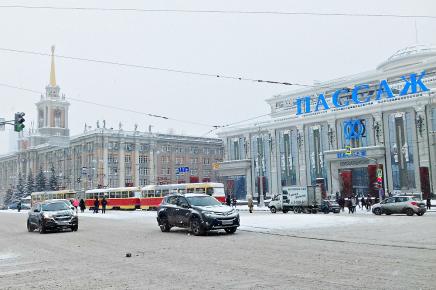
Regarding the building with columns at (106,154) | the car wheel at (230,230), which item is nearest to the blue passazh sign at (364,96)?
the building with columns at (106,154)

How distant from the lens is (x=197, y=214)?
19750 mm

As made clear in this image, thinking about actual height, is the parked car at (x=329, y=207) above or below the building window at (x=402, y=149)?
below

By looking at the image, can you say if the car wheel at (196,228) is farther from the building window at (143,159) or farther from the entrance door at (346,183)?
the building window at (143,159)

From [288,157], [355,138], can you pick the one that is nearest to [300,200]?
[355,138]

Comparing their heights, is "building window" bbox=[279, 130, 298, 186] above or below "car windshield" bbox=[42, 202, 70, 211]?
above

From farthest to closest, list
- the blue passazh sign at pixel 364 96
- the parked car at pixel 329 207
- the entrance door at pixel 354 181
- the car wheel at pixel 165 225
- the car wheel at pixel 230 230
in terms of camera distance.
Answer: the entrance door at pixel 354 181, the blue passazh sign at pixel 364 96, the parked car at pixel 329 207, the car wheel at pixel 165 225, the car wheel at pixel 230 230

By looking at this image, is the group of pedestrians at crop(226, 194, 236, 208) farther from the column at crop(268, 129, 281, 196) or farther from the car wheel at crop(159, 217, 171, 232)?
the car wheel at crop(159, 217, 171, 232)

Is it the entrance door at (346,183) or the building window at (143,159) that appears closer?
the entrance door at (346,183)

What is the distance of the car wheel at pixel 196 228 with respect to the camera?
19.4 meters

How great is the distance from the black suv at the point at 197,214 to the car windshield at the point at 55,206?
5.60 metres

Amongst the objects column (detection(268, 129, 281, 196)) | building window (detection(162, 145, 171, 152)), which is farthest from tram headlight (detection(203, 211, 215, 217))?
building window (detection(162, 145, 171, 152))

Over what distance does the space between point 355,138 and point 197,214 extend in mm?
53398

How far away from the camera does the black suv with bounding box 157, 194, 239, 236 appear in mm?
19328

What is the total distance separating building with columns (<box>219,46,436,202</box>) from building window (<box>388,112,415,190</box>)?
0.12 metres
